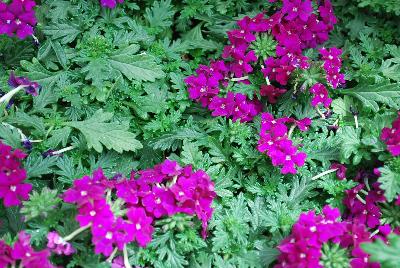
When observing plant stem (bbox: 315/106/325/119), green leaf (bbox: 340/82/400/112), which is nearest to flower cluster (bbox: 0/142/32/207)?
plant stem (bbox: 315/106/325/119)

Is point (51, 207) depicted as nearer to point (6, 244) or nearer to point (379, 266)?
point (6, 244)

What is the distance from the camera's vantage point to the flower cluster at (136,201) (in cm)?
Result: 239

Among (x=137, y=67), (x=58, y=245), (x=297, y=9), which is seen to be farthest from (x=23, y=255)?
(x=297, y=9)

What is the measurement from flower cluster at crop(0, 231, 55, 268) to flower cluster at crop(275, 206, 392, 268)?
1114 mm

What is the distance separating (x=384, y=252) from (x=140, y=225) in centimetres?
113

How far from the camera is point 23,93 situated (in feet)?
10.7

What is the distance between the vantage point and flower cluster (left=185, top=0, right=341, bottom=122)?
323 cm

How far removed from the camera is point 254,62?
3398mm

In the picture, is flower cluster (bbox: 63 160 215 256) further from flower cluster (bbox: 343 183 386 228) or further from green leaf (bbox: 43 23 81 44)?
green leaf (bbox: 43 23 81 44)

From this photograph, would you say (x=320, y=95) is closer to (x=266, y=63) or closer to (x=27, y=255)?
(x=266, y=63)

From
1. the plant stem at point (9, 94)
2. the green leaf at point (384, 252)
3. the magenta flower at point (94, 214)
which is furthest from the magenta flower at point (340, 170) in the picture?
the plant stem at point (9, 94)

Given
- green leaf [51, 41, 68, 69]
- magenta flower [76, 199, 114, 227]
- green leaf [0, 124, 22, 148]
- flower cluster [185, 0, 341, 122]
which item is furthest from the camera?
green leaf [51, 41, 68, 69]

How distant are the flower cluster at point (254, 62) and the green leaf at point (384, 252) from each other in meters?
1.27

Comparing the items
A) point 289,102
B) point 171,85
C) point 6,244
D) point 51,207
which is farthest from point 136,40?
point 6,244
